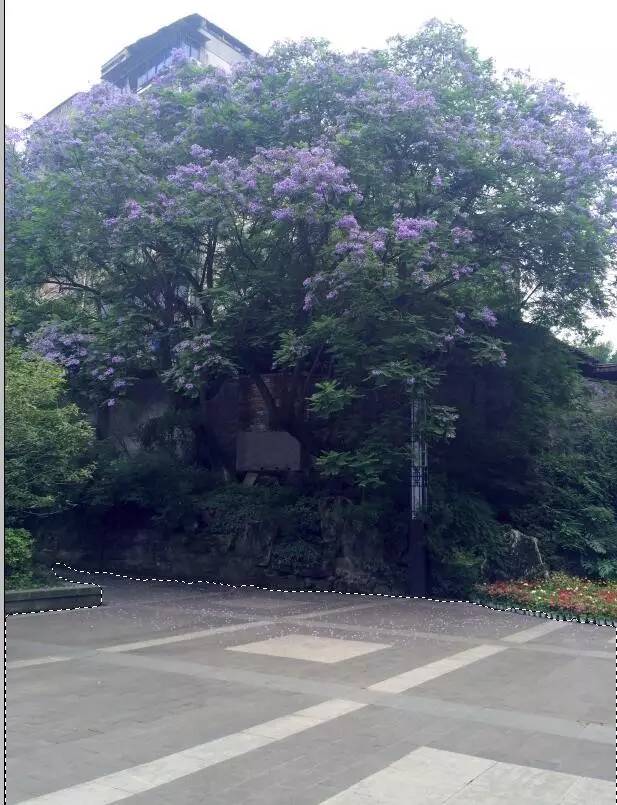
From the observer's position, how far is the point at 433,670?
344 inches

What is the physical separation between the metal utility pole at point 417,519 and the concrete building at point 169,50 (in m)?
24.6

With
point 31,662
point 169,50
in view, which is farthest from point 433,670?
point 169,50

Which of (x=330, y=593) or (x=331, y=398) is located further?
(x=330, y=593)

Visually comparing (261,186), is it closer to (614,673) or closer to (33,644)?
(33,644)

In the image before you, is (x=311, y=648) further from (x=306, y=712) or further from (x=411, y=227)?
(x=411, y=227)

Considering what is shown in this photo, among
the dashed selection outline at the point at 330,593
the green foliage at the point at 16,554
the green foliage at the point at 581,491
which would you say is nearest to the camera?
the dashed selection outline at the point at 330,593

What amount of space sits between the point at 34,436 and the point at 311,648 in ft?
19.6

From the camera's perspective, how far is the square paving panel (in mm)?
9453

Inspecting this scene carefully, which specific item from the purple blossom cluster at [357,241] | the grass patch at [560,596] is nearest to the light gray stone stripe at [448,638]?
the grass patch at [560,596]

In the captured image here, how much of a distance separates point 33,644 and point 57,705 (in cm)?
336

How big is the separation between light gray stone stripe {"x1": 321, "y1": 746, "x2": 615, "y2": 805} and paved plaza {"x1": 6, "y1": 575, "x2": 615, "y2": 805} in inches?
0.6

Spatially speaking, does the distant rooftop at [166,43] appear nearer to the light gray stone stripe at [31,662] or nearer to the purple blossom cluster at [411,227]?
the purple blossom cluster at [411,227]

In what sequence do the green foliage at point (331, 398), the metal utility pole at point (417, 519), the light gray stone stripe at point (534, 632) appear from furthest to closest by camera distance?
the metal utility pole at point (417, 519), the green foliage at point (331, 398), the light gray stone stripe at point (534, 632)

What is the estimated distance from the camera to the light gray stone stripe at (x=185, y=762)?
4793 mm
